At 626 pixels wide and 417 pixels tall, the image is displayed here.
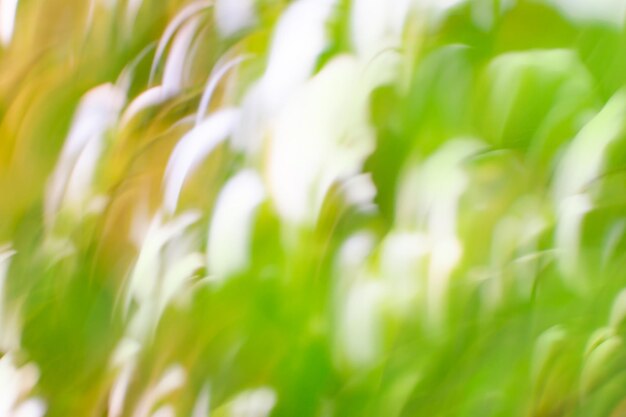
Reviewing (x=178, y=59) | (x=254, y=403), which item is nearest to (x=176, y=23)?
(x=178, y=59)

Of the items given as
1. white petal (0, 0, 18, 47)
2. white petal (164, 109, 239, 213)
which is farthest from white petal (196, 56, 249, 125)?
white petal (0, 0, 18, 47)

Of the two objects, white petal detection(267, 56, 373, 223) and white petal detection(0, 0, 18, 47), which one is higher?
white petal detection(0, 0, 18, 47)

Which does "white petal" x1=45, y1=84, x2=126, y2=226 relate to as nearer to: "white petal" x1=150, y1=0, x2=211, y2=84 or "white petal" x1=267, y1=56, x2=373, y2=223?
"white petal" x1=150, y1=0, x2=211, y2=84

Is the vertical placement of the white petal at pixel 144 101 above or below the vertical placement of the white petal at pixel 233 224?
above

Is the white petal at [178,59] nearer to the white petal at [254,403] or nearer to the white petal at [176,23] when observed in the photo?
the white petal at [176,23]

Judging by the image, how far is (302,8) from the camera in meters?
0.73

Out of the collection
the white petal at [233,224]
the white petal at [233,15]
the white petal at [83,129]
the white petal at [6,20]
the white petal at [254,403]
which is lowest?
the white petal at [254,403]

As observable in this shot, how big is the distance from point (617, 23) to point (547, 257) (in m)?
0.19

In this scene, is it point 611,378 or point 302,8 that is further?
point 302,8

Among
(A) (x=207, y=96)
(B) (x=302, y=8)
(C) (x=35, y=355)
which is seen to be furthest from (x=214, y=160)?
(C) (x=35, y=355)

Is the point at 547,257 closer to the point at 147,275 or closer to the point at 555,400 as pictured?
the point at 555,400

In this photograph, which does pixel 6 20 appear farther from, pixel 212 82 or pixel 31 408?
pixel 31 408

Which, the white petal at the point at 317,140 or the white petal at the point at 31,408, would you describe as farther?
the white petal at the point at 31,408

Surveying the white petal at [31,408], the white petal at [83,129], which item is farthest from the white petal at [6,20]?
the white petal at [31,408]
